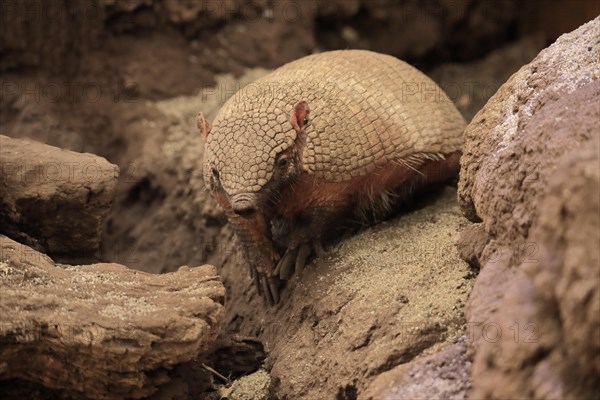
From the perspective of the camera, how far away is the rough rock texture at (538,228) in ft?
9.62

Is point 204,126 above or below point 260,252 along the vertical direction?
above

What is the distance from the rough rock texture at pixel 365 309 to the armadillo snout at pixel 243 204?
0.71 meters

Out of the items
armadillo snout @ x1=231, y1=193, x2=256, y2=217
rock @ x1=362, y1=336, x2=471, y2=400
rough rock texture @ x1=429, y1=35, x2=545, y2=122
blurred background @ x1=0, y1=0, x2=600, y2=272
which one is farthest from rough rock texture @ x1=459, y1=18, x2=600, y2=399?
rough rock texture @ x1=429, y1=35, x2=545, y2=122

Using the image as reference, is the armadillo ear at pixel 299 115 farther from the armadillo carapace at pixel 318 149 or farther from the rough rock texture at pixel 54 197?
the rough rock texture at pixel 54 197

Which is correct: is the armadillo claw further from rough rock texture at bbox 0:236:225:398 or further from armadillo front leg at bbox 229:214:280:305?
rough rock texture at bbox 0:236:225:398

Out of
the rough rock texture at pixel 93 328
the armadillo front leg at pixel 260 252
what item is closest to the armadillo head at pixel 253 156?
the armadillo front leg at pixel 260 252

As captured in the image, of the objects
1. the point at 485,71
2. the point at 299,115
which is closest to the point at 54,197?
the point at 299,115

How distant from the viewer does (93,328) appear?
3.84 m

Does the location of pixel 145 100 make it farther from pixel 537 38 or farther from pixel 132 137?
pixel 537 38

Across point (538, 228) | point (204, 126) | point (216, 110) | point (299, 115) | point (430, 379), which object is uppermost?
point (538, 228)

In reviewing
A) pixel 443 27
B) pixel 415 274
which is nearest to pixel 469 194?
pixel 415 274

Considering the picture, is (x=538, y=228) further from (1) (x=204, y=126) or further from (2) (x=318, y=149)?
(1) (x=204, y=126)

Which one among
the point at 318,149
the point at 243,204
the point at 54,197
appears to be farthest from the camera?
the point at 54,197

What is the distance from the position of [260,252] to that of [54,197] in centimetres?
120
